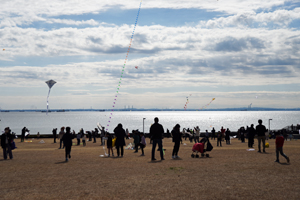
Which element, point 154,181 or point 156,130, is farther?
point 156,130

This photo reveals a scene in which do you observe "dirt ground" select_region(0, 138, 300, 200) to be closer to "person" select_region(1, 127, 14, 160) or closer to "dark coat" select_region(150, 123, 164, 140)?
"dark coat" select_region(150, 123, 164, 140)

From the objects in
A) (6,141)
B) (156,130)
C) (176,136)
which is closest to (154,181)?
(156,130)

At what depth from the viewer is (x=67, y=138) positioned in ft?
54.8

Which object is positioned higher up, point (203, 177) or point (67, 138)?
point (67, 138)

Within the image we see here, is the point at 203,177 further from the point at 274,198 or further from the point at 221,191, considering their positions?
the point at 274,198

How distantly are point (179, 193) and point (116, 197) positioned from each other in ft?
5.24

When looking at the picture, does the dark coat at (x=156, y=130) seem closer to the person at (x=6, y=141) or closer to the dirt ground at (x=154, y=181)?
the dirt ground at (x=154, y=181)

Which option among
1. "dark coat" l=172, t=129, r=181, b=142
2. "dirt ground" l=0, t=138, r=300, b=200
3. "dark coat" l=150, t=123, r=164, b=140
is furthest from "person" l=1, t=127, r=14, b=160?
"dark coat" l=172, t=129, r=181, b=142

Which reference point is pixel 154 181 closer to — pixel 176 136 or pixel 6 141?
pixel 176 136

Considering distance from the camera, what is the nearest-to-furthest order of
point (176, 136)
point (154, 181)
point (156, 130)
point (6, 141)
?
point (154, 181), point (156, 130), point (6, 141), point (176, 136)

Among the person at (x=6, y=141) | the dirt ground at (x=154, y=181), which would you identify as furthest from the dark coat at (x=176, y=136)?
the person at (x=6, y=141)

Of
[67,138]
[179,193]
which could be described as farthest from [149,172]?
[67,138]

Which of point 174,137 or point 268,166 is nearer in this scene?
point 268,166

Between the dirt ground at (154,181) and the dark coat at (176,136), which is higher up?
the dark coat at (176,136)
